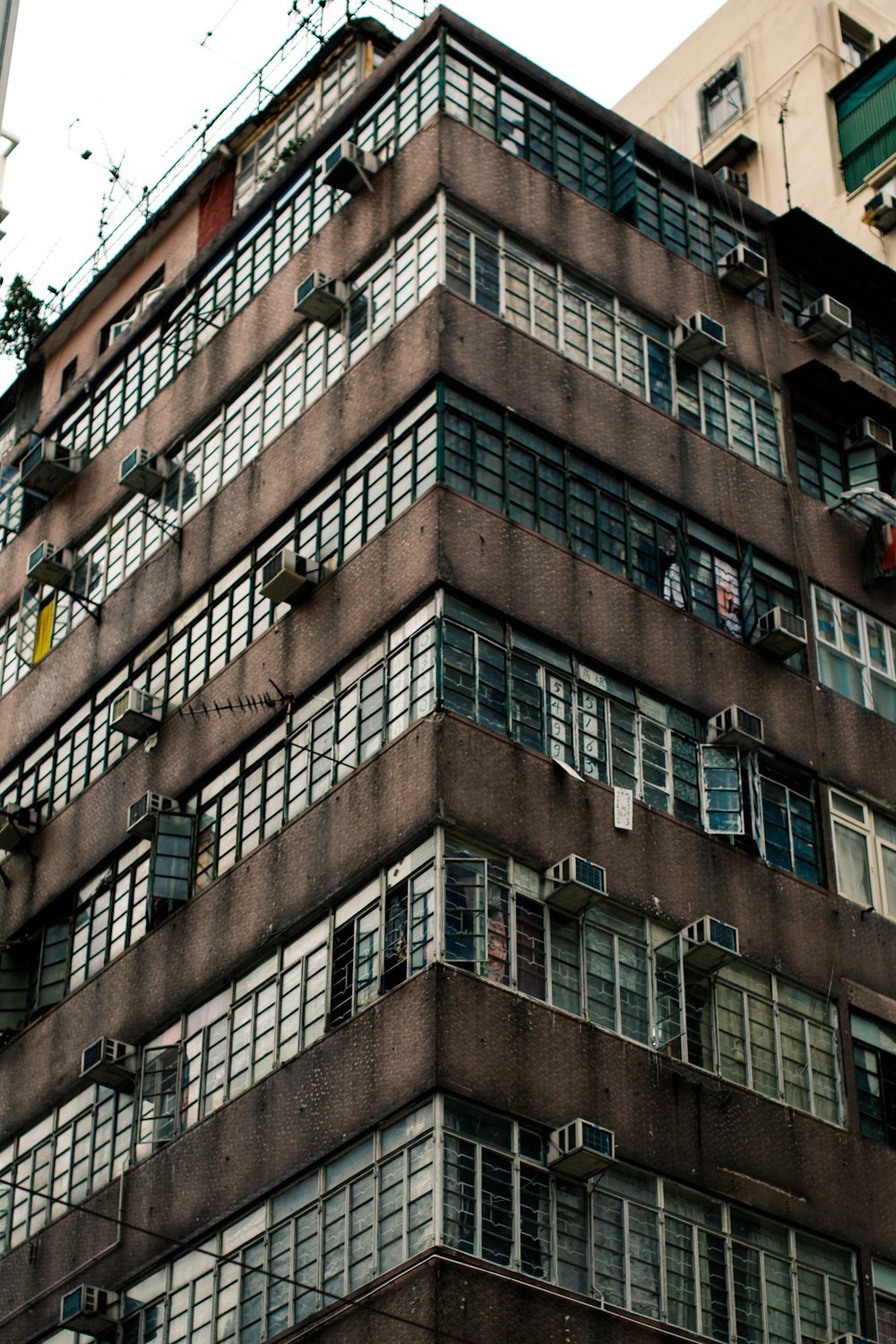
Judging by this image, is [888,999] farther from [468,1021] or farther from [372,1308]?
[372,1308]

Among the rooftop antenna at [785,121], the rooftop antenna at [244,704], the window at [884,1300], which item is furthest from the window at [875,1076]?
the rooftop antenna at [785,121]

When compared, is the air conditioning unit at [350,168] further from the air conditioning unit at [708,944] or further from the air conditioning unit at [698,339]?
the air conditioning unit at [708,944]

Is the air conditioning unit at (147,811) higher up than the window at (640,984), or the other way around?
the air conditioning unit at (147,811)

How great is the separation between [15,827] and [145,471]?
5.31 metres

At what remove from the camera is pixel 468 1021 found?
22266 mm

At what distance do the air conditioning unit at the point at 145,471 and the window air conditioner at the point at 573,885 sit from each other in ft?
34.1

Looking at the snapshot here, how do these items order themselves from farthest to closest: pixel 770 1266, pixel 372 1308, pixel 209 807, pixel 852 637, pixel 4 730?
pixel 4 730, pixel 852 637, pixel 209 807, pixel 770 1266, pixel 372 1308

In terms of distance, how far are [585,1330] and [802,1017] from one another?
5.55 meters

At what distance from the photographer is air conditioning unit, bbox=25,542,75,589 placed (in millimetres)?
33094

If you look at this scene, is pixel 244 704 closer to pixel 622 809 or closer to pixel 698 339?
pixel 622 809

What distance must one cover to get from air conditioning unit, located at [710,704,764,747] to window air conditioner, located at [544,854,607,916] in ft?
11.0

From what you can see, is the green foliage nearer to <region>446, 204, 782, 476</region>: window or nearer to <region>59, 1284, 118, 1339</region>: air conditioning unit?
<region>446, 204, 782, 476</region>: window

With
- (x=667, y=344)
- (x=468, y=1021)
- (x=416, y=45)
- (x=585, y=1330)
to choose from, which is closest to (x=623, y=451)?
(x=667, y=344)

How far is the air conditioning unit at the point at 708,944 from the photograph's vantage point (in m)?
24.6
